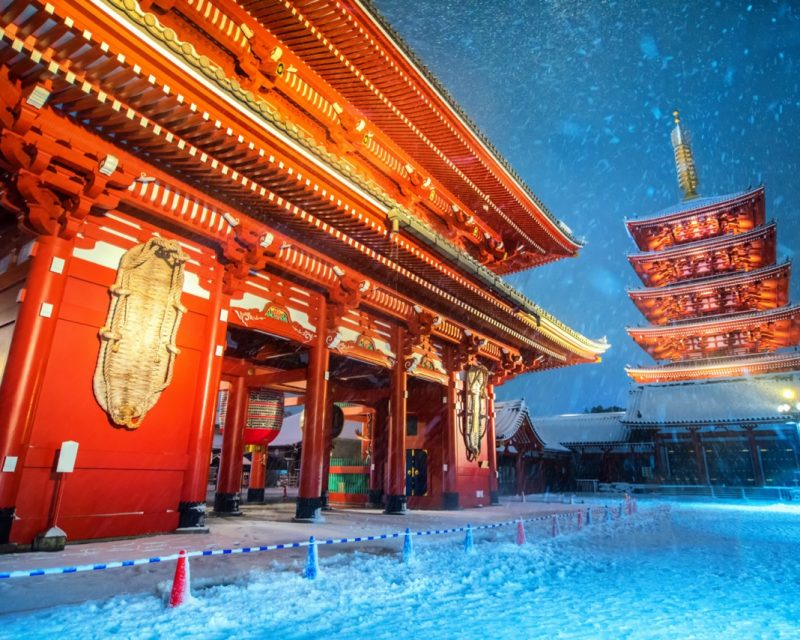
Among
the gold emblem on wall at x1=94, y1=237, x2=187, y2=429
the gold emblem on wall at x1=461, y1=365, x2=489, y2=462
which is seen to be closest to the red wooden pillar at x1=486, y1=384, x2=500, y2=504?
the gold emblem on wall at x1=461, y1=365, x2=489, y2=462

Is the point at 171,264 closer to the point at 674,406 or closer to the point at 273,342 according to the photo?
the point at 273,342

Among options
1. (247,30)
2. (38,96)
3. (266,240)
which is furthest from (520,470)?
(38,96)

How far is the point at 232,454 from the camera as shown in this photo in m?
12.0

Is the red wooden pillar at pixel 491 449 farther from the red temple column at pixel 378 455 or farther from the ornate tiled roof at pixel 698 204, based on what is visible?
A: the ornate tiled roof at pixel 698 204

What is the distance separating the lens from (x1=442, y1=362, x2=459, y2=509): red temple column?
14273 millimetres

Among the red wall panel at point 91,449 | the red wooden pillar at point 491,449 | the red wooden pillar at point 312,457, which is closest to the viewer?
the red wall panel at point 91,449

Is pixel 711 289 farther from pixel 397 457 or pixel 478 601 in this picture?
pixel 478 601

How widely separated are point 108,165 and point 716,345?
124ft

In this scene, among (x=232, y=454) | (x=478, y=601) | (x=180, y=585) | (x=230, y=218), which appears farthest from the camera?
(x=232, y=454)

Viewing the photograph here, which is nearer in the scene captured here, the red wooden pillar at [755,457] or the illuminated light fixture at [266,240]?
the illuminated light fixture at [266,240]

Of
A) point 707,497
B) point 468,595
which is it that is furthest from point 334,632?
point 707,497

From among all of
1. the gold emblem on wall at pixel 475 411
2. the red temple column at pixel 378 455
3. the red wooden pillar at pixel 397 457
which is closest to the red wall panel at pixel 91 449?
the red wooden pillar at pixel 397 457

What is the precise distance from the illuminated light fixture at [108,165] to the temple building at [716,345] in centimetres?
3060

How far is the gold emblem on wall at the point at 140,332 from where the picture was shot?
6723 mm
